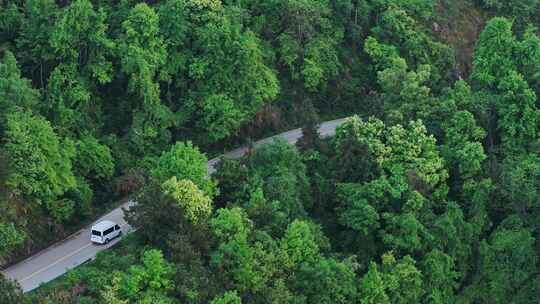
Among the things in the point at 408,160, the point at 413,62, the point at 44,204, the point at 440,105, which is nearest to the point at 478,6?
the point at 413,62

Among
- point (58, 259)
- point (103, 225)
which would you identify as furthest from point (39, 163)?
point (58, 259)

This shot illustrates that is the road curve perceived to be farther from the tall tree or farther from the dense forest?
the tall tree

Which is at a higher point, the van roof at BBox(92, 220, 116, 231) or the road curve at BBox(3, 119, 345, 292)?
the van roof at BBox(92, 220, 116, 231)

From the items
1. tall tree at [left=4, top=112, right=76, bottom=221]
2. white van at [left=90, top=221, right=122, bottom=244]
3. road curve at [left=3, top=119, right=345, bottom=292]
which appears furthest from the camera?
white van at [left=90, top=221, right=122, bottom=244]

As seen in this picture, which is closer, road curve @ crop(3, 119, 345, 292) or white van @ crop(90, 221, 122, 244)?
road curve @ crop(3, 119, 345, 292)

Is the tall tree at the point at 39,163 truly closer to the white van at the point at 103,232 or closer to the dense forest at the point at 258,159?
the dense forest at the point at 258,159

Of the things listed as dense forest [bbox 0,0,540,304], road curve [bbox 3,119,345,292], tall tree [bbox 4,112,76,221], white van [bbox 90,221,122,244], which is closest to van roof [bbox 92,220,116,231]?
white van [bbox 90,221,122,244]
